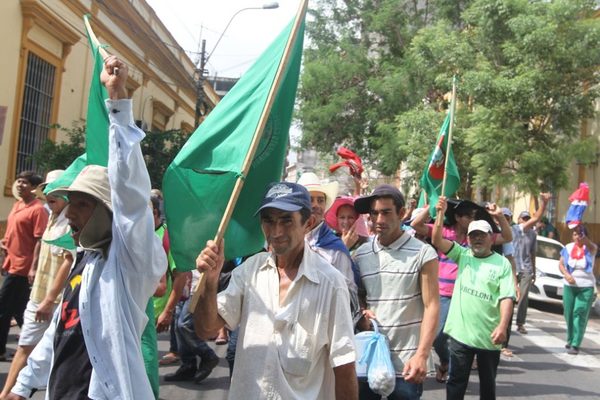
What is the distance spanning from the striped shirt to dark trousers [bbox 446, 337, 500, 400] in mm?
1304

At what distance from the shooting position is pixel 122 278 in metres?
2.74

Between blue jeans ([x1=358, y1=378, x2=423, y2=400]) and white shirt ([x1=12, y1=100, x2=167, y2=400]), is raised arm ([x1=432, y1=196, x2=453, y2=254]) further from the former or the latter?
white shirt ([x1=12, y1=100, x2=167, y2=400])

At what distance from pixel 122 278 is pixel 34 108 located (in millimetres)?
14104

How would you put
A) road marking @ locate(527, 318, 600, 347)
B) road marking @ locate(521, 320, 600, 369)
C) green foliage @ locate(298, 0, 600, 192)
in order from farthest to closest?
green foliage @ locate(298, 0, 600, 192), road marking @ locate(527, 318, 600, 347), road marking @ locate(521, 320, 600, 369)

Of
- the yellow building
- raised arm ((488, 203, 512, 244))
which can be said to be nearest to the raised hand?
raised arm ((488, 203, 512, 244))

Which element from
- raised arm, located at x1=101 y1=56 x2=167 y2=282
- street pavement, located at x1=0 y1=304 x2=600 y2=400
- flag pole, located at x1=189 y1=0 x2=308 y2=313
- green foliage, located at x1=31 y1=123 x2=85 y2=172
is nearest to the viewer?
raised arm, located at x1=101 y1=56 x2=167 y2=282

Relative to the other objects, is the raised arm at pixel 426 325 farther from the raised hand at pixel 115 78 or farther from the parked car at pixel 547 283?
the parked car at pixel 547 283

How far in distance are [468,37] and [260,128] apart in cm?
1826

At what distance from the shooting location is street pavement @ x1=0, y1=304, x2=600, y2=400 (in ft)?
21.8

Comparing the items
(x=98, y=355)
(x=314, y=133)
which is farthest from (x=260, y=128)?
(x=314, y=133)

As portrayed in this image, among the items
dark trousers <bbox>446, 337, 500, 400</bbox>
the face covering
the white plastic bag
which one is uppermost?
the face covering

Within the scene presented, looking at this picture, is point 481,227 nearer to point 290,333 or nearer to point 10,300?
point 290,333

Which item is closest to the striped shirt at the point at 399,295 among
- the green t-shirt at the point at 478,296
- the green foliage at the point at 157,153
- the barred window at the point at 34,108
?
the green t-shirt at the point at 478,296

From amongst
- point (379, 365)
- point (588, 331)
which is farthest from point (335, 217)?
point (588, 331)
